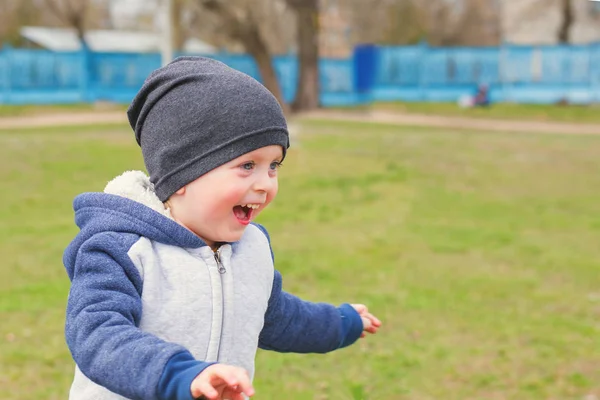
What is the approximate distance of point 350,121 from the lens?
21078 mm

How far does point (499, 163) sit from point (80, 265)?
1146cm

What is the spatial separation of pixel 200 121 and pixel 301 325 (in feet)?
2.38

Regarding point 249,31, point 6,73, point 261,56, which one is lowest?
point 6,73

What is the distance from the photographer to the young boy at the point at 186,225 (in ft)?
6.56

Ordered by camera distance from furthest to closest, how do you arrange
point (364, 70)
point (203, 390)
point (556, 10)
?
point (556, 10) < point (364, 70) < point (203, 390)

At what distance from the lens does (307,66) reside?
82.8 feet

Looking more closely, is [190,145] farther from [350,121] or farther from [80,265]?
[350,121]

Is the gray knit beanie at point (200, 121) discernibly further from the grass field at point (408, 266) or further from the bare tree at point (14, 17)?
the bare tree at point (14, 17)

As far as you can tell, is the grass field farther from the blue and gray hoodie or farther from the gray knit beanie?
the gray knit beanie

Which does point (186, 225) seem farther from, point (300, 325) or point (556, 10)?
point (556, 10)

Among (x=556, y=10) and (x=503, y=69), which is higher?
(x=556, y=10)

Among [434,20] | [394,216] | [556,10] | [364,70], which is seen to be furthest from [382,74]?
[434,20]

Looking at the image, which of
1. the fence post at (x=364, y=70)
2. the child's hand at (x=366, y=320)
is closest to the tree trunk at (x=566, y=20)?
the fence post at (x=364, y=70)

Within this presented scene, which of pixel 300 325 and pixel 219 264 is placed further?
pixel 300 325
